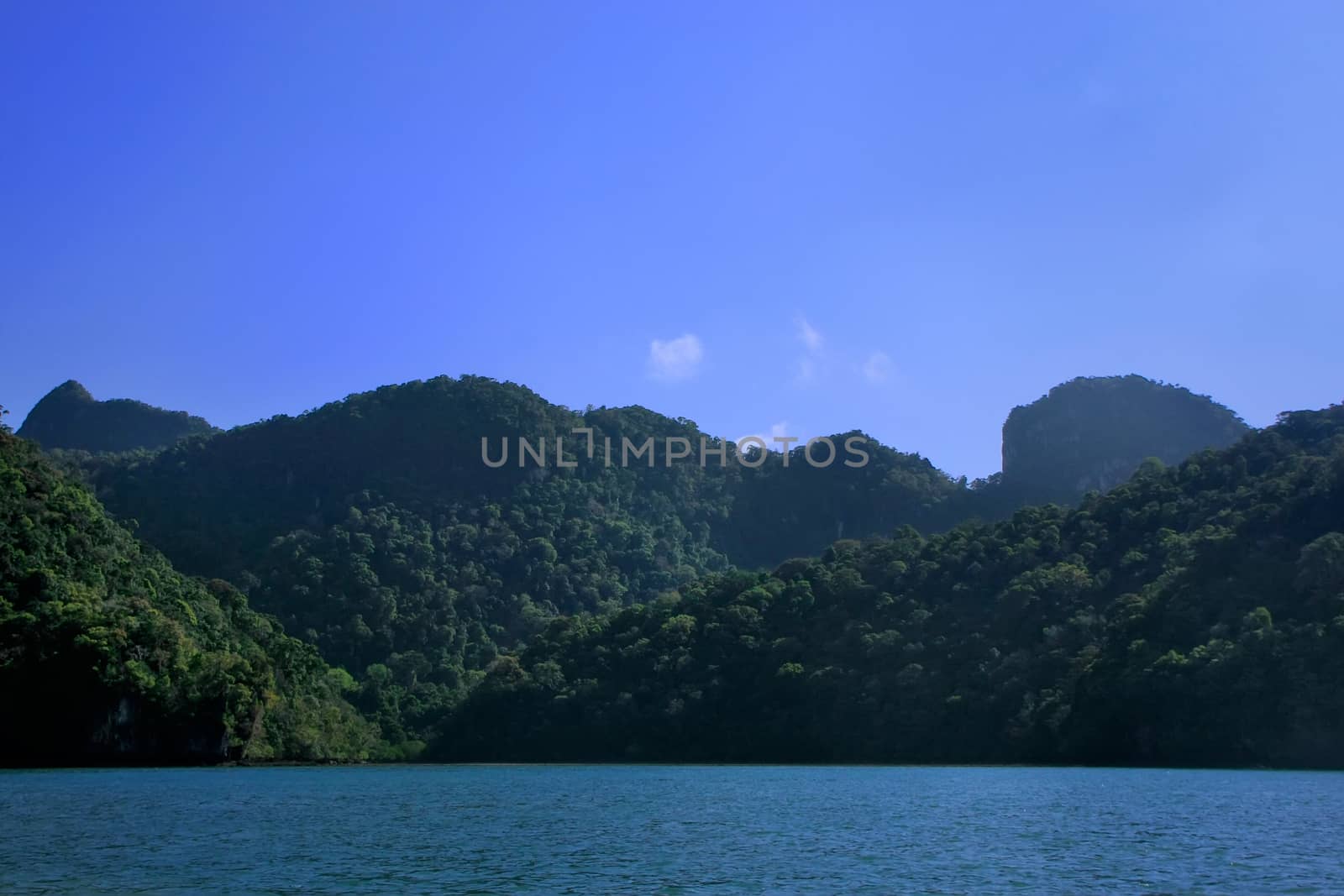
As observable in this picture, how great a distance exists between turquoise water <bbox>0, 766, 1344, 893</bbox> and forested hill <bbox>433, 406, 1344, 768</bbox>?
687 cm

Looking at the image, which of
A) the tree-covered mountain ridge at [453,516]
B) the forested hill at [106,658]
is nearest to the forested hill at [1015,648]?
the tree-covered mountain ridge at [453,516]

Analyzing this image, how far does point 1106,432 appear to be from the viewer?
392ft

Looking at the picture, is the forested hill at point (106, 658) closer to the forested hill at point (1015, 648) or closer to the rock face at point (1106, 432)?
the forested hill at point (1015, 648)

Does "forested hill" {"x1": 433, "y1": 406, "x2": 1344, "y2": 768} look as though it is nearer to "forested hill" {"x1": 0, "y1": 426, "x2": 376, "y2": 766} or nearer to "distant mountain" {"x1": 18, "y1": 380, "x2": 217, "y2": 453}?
"forested hill" {"x1": 0, "y1": 426, "x2": 376, "y2": 766}

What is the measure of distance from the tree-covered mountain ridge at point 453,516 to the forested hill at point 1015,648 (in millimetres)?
11112

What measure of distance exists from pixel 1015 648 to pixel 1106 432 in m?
67.6

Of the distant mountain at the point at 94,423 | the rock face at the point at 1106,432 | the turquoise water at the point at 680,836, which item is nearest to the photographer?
the turquoise water at the point at 680,836

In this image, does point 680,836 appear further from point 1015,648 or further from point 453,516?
point 453,516

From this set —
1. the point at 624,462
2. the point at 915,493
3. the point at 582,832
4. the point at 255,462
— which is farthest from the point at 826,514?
the point at 582,832

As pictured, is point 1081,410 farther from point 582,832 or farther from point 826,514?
point 582,832

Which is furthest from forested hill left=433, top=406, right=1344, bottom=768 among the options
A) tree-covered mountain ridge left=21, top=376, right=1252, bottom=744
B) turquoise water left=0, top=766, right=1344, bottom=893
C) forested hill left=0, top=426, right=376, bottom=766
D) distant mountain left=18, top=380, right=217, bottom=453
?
distant mountain left=18, top=380, right=217, bottom=453

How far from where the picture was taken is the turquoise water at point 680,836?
1753 cm

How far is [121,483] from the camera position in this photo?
91250 millimetres

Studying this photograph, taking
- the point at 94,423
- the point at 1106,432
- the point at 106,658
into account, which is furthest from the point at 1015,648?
the point at 94,423
